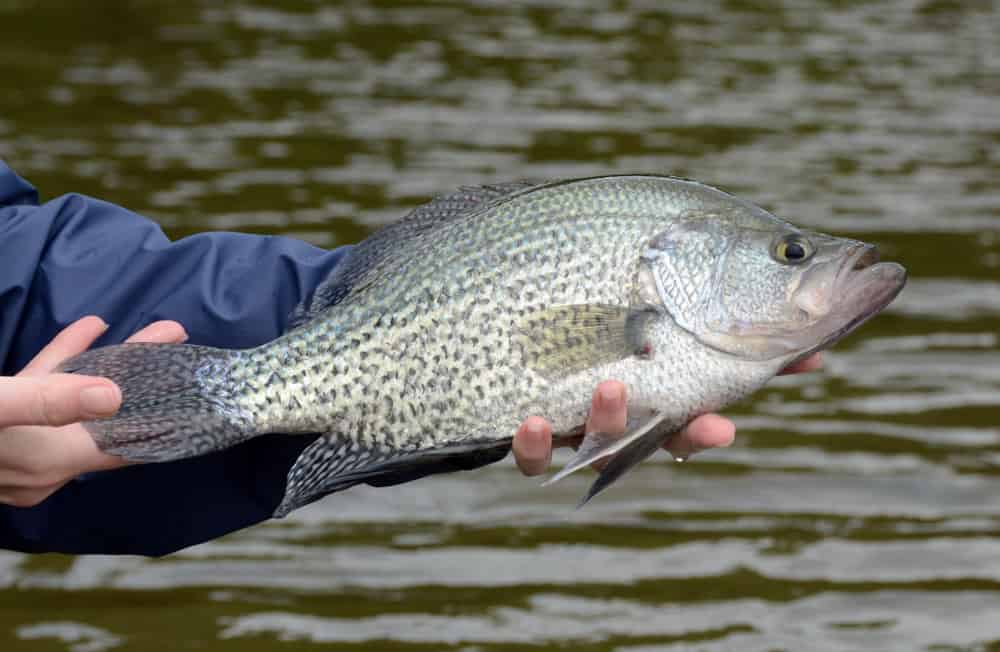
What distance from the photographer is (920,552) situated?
7270mm

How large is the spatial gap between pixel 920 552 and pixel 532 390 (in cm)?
404

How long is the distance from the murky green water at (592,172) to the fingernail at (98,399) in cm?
308

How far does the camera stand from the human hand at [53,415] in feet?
11.4

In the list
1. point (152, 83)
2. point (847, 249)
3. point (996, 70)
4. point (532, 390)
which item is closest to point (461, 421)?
point (532, 390)

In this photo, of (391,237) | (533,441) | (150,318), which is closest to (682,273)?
(533,441)

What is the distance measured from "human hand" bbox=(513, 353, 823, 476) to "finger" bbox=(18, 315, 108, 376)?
109 cm

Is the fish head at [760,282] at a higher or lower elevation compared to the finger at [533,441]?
higher

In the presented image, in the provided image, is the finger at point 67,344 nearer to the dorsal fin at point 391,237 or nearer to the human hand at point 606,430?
the dorsal fin at point 391,237

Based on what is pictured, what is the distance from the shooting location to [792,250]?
3.90 m

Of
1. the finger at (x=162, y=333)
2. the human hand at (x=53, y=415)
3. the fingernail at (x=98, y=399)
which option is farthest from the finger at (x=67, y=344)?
the fingernail at (x=98, y=399)

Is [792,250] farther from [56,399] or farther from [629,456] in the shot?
[56,399]

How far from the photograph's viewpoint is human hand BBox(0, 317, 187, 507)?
3.48 metres

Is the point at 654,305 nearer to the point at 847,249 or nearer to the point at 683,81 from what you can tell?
the point at 847,249

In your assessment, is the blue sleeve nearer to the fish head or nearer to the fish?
the fish
